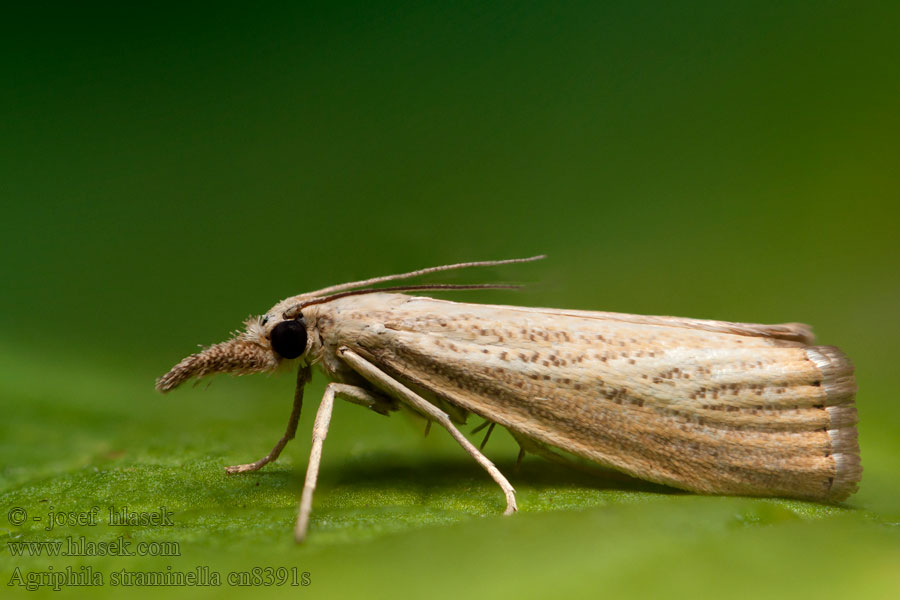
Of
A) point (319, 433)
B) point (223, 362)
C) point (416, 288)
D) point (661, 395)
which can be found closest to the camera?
point (319, 433)

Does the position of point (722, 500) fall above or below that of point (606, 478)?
above

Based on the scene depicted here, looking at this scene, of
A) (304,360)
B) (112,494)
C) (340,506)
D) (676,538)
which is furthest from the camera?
(304,360)

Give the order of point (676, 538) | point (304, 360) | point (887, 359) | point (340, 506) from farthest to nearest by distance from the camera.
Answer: point (887, 359)
point (304, 360)
point (340, 506)
point (676, 538)

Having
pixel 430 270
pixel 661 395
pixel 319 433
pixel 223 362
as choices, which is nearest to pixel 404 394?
pixel 319 433

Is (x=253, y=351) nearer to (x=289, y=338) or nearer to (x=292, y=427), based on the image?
(x=289, y=338)

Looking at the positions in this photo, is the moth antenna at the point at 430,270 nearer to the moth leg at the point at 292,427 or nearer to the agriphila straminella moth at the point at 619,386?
the agriphila straminella moth at the point at 619,386

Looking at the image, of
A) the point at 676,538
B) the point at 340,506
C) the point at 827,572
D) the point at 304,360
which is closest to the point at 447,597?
the point at 676,538

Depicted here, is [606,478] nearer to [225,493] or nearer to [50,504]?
[225,493]
